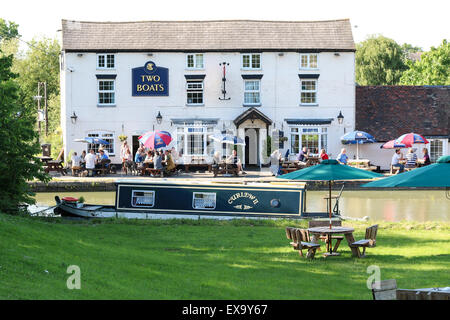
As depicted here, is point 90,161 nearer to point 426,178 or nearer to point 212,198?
point 212,198

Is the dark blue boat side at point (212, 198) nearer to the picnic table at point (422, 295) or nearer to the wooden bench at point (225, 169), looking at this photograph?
the wooden bench at point (225, 169)

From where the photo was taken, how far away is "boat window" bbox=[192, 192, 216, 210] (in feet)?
66.9

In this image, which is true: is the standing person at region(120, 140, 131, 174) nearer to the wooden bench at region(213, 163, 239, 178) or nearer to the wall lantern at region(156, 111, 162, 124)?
the wall lantern at region(156, 111, 162, 124)

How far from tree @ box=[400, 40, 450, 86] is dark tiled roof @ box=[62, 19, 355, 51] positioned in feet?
49.4

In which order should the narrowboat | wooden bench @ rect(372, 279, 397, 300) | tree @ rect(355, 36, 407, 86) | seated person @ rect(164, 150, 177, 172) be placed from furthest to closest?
tree @ rect(355, 36, 407, 86) → seated person @ rect(164, 150, 177, 172) → the narrowboat → wooden bench @ rect(372, 279, 397, 300)

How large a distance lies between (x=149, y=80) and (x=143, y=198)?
1742 cm

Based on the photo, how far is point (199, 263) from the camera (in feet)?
41.1

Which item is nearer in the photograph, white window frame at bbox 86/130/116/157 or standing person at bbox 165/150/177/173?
standing person at bbox 165/150/177/173

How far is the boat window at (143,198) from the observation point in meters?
20.8

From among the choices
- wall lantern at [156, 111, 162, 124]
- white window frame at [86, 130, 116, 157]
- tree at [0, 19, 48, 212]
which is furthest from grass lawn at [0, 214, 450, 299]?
white window frame at [86, 130, 116, 157]

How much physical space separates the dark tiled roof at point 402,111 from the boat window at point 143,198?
19.3 meters

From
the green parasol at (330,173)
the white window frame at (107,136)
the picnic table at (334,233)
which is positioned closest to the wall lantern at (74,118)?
the white window frame at (107,136)

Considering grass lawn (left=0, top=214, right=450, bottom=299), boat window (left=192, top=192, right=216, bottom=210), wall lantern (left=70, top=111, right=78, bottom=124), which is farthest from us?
wall lantern (left=70, top=111, right=78, bottom=124)

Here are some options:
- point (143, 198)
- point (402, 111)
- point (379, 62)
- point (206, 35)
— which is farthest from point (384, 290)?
point (379, 62)
